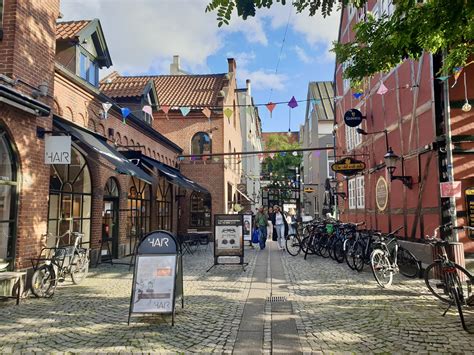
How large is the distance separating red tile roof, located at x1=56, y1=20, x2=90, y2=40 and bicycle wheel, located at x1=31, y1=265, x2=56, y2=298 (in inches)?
270

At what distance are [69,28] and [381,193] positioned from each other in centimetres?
1080

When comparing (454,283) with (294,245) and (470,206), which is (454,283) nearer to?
(470,206)

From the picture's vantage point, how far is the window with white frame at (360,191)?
15.1 metres

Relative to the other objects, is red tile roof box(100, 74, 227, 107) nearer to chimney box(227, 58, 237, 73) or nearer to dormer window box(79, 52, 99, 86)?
chimney box(227, 58, 237, 73)

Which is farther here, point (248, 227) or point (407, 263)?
point (248, 227)

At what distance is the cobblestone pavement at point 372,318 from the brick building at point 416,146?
6.90ft

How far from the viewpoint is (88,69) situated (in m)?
11.9

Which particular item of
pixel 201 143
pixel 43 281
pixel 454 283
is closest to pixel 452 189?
pixel 454 283

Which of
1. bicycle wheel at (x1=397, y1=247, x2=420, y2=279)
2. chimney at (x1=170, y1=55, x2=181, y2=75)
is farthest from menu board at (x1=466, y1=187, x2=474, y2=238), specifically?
chimney at (x1=170, y1=55, x2=181, y2=75)

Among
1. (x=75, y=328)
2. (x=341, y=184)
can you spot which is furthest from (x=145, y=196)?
(x=75, y=328)

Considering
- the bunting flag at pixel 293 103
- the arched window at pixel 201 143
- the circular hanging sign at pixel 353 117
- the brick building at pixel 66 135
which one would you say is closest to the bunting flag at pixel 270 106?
the bunting flag at pixel 293 103

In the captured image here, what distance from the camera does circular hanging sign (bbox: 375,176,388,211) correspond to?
1231cm

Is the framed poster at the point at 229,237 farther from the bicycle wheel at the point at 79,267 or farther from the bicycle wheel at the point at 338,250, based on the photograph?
the bicycle wheel at the point at 79,267

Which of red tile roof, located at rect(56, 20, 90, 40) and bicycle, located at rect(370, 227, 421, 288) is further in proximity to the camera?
red tile roof, located at rect(56, 20, 90, 40)
